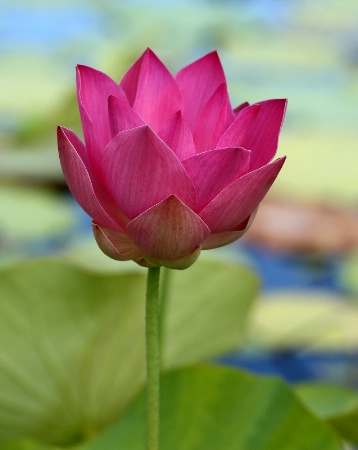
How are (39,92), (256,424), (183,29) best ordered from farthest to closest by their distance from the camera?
(183,29) → (39,92) → (256,424)

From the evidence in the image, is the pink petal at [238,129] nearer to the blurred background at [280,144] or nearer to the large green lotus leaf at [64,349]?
the large green lotus leaf at [64,349]

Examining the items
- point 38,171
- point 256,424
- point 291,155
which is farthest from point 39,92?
point 256,424

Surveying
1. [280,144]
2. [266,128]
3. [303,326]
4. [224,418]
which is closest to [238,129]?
[266,128]

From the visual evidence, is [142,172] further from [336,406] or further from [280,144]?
[280,144]

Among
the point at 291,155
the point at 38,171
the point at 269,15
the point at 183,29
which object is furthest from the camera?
the point at 269,15

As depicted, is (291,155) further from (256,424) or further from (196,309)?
(256,424)

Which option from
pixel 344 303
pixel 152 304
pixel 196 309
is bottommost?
pixel 344 303

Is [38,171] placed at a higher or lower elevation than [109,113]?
lower

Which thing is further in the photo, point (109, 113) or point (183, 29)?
point (183, 29)
